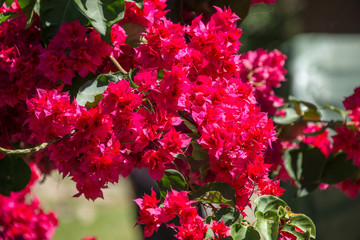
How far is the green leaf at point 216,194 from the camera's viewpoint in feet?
2.16

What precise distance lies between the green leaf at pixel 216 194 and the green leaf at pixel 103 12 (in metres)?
0.24

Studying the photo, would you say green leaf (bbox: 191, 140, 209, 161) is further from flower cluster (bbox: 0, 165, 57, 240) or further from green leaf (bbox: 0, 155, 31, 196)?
flower cluster (bbox: 0, 165, 57, 240)

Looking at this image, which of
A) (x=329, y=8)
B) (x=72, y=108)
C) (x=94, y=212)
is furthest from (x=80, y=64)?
(x=329, y=8)

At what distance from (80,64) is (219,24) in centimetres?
21

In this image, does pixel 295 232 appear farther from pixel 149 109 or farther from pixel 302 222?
pixel 149 109

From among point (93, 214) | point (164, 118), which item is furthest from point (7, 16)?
point (93, 214)

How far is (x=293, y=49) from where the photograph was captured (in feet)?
11.6

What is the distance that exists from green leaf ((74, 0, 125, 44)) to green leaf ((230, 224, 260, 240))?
300mm

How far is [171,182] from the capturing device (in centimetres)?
70

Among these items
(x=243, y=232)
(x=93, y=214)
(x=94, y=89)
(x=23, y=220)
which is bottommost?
(x=93, y=214)

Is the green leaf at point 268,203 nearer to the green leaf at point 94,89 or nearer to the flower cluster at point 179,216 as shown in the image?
the flower cluster at point 179,216

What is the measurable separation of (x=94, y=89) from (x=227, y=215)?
0.25 meters

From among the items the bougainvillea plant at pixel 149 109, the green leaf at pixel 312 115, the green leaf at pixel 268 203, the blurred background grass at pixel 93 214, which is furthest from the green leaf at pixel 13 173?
the blurred background grass at pixel 93 214

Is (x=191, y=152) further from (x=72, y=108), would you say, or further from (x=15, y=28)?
(x=15, y=28)
